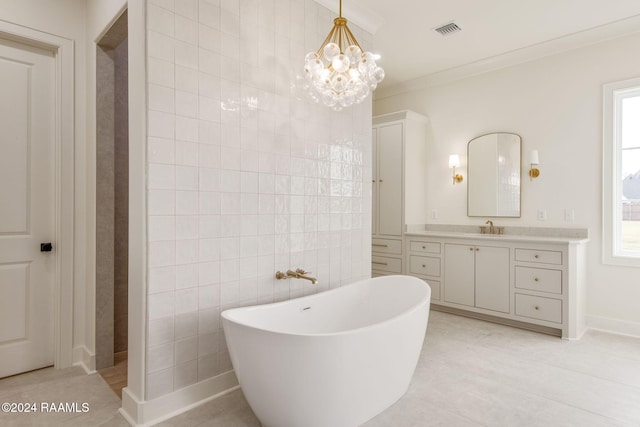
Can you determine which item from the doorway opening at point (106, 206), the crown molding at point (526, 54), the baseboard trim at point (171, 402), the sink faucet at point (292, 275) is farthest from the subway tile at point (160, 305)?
the crown molding at point (526, 54)

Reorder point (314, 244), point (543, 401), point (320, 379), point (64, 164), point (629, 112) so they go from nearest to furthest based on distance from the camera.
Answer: point (320, 379), point (543, 401), point (64, 164), point (314, 244), point (629, 112)

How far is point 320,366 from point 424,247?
9.18 ft

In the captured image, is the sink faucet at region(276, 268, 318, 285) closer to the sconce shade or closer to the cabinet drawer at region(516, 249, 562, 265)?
the cabinet drawer at region(516, 249, 562, 265)

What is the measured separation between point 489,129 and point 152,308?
3879 mm

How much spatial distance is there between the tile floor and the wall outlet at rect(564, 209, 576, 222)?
3.73 feet

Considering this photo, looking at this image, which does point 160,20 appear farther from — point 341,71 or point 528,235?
point 528,235

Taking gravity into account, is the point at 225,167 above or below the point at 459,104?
below

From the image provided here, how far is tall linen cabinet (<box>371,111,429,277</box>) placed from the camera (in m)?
4.22

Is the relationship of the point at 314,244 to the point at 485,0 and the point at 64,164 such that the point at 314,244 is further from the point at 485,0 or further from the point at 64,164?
the point at 485,0

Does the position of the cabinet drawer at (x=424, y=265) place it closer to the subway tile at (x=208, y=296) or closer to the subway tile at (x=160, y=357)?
the subway tile at (x=208, y=296)

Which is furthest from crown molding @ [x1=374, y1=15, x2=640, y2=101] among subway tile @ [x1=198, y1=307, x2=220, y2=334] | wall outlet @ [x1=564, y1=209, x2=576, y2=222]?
subway tile @ [x1=198, y1=307, x2=220, y2=334]

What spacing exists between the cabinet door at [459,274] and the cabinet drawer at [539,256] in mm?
455

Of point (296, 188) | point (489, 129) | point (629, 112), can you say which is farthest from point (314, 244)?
point (629, 112)

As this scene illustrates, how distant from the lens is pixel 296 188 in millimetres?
2537
